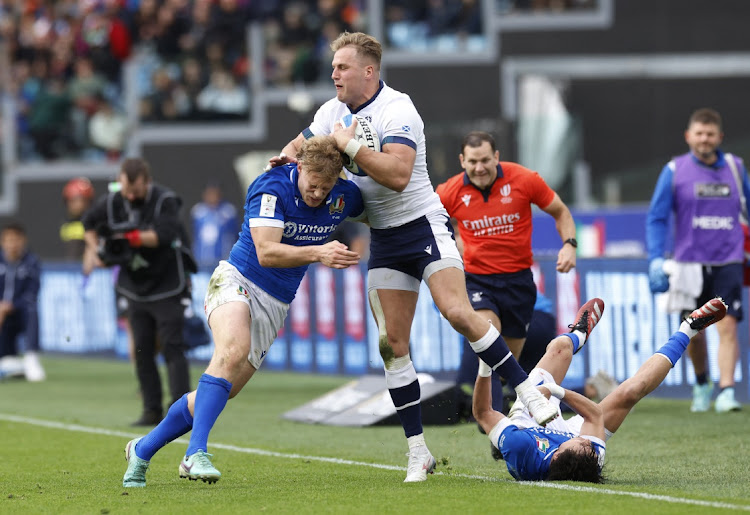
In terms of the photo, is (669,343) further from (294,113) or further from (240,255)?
(294,113)

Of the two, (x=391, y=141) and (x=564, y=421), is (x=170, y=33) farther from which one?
(x=564, y=421)

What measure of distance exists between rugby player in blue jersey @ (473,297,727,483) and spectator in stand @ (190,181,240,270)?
13.3m

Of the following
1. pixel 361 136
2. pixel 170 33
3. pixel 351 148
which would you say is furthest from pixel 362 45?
pixel 170 33

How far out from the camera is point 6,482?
7938 mm

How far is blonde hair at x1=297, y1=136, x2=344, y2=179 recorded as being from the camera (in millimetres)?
7000

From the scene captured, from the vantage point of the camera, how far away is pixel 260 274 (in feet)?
24.2

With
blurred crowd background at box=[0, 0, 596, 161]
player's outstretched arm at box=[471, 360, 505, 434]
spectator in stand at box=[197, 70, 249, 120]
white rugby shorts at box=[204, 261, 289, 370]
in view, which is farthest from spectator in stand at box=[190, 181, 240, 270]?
white rugby shorts at box=[204, 261, 289, 370]

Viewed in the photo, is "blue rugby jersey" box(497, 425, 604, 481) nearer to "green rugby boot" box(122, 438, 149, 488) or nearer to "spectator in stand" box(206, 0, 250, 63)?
"green rugby boot" box(122, 438, 149, 488)

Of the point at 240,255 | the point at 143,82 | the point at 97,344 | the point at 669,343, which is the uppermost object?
the point at 143,82

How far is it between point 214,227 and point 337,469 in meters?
13.2

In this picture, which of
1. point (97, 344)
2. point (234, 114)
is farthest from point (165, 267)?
point (234, 114)

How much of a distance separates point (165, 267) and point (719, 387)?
192 inches

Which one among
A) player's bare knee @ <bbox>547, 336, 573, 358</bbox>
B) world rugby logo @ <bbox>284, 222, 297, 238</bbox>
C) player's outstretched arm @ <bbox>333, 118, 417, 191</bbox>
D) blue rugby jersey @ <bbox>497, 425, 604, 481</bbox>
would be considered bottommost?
blue rugby jersey @ <bbox>497, 425, 604, 481</bbox>

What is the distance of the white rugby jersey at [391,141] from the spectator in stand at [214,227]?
13.3 m
